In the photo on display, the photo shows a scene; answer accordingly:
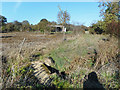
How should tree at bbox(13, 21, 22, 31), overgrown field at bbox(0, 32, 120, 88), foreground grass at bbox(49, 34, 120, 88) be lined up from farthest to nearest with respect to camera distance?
tree at bbox(13, 21, 22, 31) → foreground grass at bbox(49, 34, 120, 88) → overgrown field at bbox(0, 32, 120, 88)

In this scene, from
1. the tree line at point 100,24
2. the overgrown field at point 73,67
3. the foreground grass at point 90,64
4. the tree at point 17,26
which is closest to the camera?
the overgrown field at point 73,67

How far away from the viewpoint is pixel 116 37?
639 centimetres

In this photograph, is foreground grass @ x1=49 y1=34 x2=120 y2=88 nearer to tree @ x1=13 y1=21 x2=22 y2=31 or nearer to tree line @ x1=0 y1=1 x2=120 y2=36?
tree line @ x1=0 y1=1 x2=120 y2=36

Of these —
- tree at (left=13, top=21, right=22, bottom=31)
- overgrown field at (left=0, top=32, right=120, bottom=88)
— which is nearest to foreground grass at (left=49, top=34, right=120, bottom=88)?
overgrown field at (left=0, top=32, right=120, bottom=88)

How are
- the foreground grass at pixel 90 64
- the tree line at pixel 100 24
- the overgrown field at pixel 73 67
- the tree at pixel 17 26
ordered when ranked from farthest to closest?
1. the tree at pixel 17 26
2. the tree line at pixel 100 24
3. the foreground grass at pixel 90 64
4. the overgrown field at pixel 73 67

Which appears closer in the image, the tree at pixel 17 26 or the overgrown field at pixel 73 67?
the overgrown field at pixel 73 67

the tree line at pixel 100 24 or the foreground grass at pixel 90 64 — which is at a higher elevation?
the tree line at pixel 100 24

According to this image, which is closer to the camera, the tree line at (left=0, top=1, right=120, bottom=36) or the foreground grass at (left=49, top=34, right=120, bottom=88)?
the foreground grass at (left=49, top=34, right=120, bottom=88)

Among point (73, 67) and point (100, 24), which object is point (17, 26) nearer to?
point (100, 24)

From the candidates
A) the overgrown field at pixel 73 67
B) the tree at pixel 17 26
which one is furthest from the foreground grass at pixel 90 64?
the tree at pixel 17 26

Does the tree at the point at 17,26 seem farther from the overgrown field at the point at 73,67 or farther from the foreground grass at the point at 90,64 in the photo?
the foreground grass at the point at 90,64

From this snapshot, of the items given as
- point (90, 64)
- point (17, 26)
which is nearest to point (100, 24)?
point (90, 64)

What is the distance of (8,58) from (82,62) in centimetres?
295

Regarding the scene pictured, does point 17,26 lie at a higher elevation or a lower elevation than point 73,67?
higher
